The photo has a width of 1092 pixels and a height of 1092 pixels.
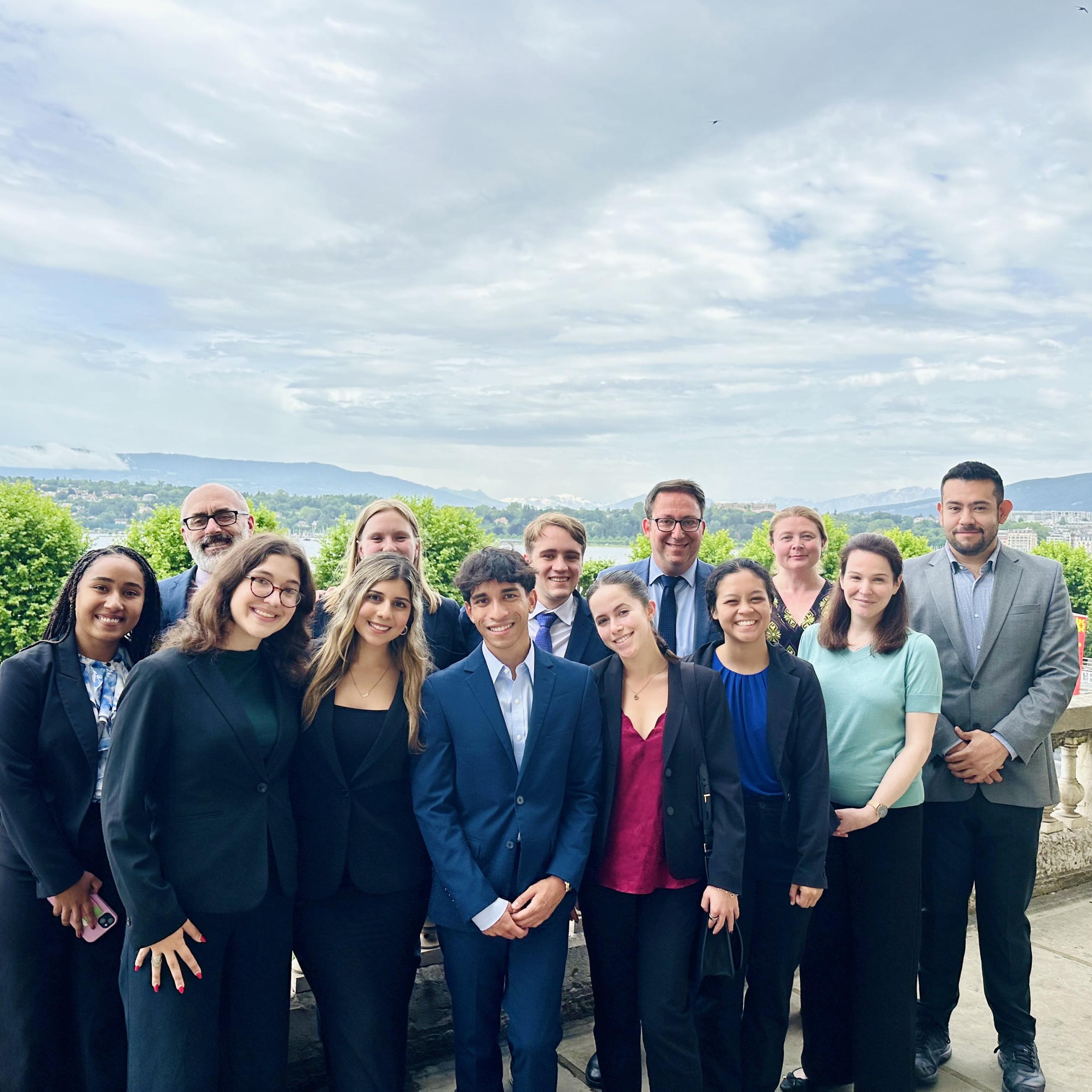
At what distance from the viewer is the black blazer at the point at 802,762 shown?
3.11m

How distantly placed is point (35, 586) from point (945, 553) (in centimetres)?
2510

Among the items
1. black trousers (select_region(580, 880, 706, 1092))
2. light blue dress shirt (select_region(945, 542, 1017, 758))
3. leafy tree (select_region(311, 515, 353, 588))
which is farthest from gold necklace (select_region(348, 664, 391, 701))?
leafy tree (select_region(311, 515, 353, 588))

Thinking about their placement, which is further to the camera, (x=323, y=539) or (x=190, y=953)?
(x=323, y=539)

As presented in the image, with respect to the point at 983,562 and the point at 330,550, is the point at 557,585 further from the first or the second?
the point at 330,550

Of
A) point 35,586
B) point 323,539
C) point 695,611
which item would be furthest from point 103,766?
point 323,539

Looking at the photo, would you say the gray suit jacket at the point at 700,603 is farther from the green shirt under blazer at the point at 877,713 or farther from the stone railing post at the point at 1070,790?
the stone railing post at the point at 1070,790

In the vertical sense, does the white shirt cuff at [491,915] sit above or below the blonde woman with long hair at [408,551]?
below

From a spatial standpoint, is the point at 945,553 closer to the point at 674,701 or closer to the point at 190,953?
the point at 674,701

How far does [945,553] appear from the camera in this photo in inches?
158

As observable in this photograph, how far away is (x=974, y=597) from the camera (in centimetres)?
390

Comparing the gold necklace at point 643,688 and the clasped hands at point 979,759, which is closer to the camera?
the gold necklace at point 643,688

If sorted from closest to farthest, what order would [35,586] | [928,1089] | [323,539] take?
[928,1089] < [35,586] < [323,539]

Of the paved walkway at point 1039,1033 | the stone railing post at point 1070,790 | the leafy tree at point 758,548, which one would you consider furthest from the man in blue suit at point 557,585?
the leafy tree at point 758,548

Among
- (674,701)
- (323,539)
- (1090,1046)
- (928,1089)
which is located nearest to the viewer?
(674,701)
